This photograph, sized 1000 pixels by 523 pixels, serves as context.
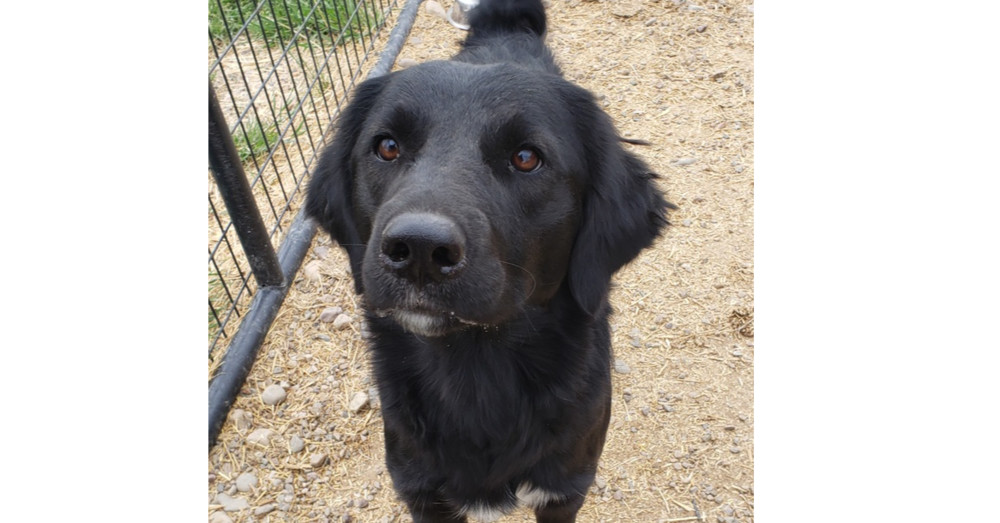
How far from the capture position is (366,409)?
329 centimetres

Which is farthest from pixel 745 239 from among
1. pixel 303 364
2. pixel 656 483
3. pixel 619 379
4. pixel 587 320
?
pixel 303 364

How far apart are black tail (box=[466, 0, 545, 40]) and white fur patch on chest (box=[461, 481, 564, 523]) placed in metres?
2.54

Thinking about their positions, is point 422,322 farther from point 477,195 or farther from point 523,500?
point 523,500

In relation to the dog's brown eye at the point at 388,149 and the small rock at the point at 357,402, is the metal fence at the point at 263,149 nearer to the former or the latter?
the small rock at the point at 357,402

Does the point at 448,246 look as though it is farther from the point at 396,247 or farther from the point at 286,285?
the point at 286,285

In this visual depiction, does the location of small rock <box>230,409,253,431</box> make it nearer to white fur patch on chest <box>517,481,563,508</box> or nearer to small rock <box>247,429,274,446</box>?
small rock <box>247,429,274,446</box>

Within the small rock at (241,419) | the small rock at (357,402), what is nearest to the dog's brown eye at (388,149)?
the small rock at (357,402)

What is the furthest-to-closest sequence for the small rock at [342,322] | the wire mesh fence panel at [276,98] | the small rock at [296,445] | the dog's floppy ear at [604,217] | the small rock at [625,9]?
the small rock at [625,9] < the wire mesh fence panel at [276,98] < the small rock at [342,322] < the small rock at [296,445] < the dog's floppy ear at [604,217]

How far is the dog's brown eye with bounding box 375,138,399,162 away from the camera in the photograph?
6.58ft

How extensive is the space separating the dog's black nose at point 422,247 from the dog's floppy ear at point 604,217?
583 mm

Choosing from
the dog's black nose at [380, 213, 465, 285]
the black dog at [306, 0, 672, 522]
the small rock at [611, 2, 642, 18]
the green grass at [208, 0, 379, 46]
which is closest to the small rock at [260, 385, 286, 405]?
the black dog at [306, 0, 672, 522]

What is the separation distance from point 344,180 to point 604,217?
0.86m

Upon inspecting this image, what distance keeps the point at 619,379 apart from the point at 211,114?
7.29 ft

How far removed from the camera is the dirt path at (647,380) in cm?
299
